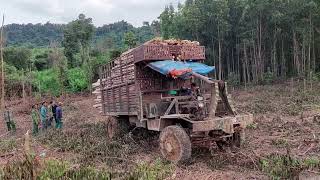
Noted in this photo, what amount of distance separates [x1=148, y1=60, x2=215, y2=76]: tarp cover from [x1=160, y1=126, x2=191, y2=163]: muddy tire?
4.07 ft

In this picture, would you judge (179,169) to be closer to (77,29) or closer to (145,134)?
(145,134)

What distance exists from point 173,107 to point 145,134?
2770 millimetres

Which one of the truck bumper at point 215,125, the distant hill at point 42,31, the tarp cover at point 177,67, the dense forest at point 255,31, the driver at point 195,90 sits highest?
the distant hill at point 42,31

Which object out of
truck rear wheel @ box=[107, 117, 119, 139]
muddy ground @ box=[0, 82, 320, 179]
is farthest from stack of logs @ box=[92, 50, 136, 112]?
muddy ground @ box=[0, 82, 320, 179]

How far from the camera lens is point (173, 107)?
414 inches

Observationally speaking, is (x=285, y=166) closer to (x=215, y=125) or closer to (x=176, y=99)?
(x=215, y=125)

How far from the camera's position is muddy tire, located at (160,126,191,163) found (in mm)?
9125

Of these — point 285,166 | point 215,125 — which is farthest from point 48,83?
point 285,166

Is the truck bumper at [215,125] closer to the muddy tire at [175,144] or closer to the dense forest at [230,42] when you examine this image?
the muddy tire at [175,144]

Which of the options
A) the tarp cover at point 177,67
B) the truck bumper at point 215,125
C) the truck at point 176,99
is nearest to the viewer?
the truck bumper at point 215,125

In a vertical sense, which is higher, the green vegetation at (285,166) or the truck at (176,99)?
the truck at (176,99)

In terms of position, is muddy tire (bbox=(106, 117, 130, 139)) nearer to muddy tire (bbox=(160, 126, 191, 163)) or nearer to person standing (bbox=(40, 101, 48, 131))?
muddy tire (bbox=(160, 126, 191, 163))

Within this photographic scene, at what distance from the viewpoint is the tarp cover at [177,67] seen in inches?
387

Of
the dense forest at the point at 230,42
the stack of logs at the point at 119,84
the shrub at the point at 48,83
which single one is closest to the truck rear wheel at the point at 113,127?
the stack of logs at the point at 119,84
